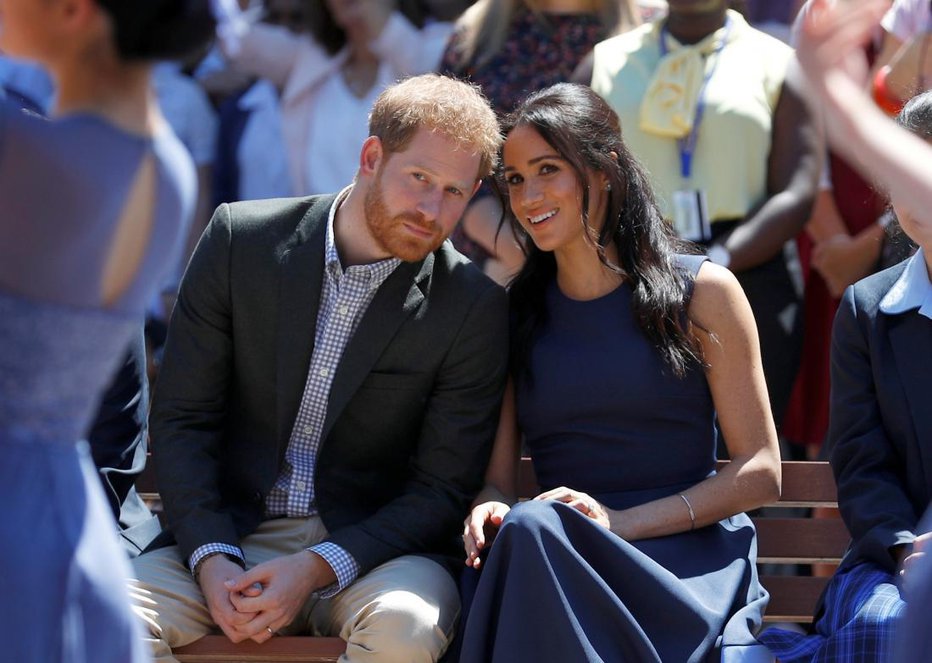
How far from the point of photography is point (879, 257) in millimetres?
5090

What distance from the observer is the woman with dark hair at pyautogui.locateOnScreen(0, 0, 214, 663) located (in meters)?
2.05

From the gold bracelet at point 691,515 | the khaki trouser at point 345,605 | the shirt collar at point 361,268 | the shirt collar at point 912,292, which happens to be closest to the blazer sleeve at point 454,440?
the khaki trouser at point 345,605

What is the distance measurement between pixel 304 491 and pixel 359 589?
0.34 m

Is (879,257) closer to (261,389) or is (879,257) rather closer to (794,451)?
(794,451)

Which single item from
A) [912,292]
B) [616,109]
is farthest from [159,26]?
[616,109]

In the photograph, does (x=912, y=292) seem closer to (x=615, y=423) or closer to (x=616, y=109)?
(x=615, y=423)

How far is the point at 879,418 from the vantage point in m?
3.64

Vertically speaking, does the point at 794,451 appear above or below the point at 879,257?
below

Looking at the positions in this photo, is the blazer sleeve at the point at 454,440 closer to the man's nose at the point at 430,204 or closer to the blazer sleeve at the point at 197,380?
the man's nose at the point at 430,204

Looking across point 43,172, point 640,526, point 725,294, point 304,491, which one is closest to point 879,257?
point 725,294

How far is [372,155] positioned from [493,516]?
98cm

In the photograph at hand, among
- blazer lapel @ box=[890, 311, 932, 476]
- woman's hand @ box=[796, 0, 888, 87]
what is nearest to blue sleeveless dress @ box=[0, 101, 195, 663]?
woman's hand @ box=[796, 0, 888, 87]

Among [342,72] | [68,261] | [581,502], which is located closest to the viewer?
[68,261]

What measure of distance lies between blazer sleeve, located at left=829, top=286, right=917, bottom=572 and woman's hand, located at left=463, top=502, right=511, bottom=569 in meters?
0.81
